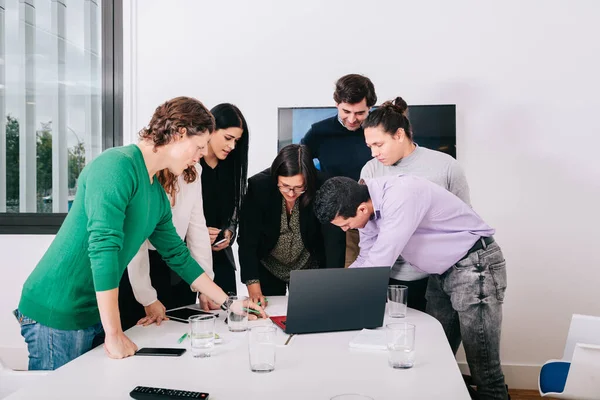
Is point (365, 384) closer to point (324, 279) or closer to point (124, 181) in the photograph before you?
point (324, 279)

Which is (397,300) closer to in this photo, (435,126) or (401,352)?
(401,352)

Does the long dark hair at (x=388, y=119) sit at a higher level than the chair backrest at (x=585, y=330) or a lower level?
higher

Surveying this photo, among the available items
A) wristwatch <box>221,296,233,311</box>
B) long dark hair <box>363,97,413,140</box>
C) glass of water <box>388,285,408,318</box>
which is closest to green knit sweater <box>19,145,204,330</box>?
wristwatch <box>221,296,233,311</box>

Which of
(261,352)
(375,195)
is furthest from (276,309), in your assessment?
Result: (261,352)

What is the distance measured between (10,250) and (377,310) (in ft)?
9.18

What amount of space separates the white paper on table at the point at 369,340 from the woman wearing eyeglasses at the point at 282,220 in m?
0.65

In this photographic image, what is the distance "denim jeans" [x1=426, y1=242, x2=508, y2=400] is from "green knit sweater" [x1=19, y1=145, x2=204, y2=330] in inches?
44.0

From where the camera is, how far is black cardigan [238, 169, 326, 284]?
2389 mm

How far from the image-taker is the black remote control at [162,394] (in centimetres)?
122

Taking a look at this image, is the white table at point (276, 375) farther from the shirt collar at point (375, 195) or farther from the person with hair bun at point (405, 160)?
the person with hair bun at point (405, 160)

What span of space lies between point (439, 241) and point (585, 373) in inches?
24.4

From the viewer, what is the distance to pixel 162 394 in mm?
1223

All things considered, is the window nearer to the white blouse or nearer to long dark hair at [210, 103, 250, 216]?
long dark hair at [210, 103, 250, 216]

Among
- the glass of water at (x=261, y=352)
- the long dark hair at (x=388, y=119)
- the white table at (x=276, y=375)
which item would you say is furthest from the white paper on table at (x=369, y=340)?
the long dark hair at (x=388, y=119)
